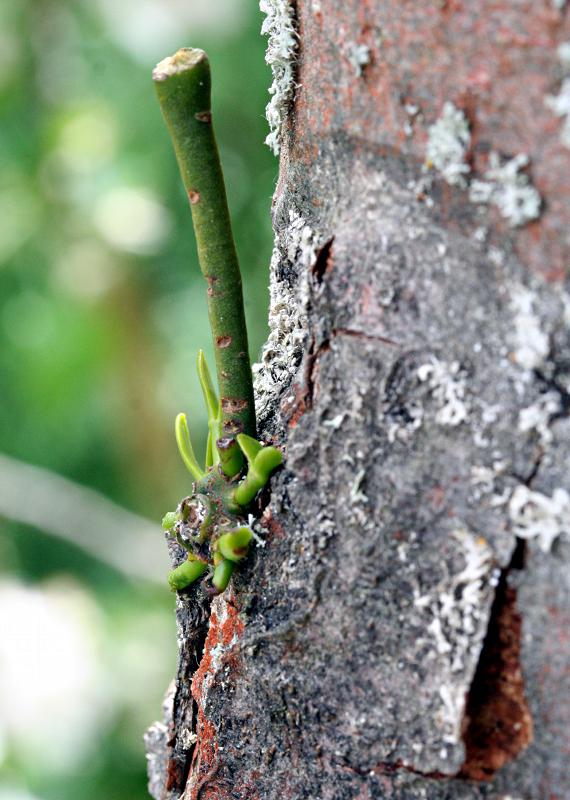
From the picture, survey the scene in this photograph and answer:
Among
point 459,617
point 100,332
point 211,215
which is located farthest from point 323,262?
point 100,332

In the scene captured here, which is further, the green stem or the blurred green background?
the blurred green background

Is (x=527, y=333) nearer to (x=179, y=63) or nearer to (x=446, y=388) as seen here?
(x=446, y=388)

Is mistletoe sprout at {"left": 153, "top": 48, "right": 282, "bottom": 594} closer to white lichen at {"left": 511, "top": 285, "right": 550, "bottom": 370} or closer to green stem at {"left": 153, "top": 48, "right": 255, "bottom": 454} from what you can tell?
green stem at {"left": 153, "top": 48, "right": 255, "bottom": 454}

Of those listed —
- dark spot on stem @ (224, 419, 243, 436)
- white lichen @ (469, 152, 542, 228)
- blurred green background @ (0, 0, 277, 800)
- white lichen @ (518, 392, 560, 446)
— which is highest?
blurred green background @ (0, 0, 277, 800)

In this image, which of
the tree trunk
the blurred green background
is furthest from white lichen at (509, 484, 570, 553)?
the blurred green background

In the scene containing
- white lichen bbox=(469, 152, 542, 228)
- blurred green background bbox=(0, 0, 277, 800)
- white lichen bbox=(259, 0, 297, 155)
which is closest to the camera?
white lichen bbox=(469, 152, 542, 228)

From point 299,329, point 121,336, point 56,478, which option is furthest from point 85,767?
point 299,329

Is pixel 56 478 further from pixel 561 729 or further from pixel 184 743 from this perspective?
pixel 561 729
